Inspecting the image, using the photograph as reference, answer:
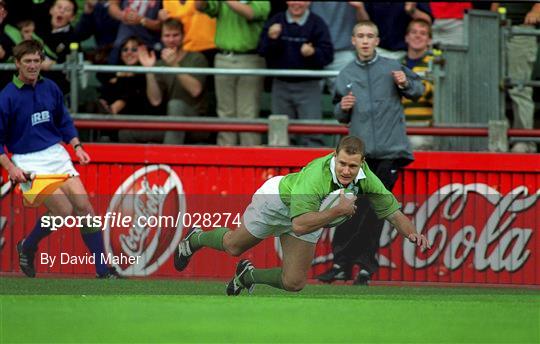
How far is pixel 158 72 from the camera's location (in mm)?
13211

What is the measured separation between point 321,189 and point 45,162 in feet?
9.42

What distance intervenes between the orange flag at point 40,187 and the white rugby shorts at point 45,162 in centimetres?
6

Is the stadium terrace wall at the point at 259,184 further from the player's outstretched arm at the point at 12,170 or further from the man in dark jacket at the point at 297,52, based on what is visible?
the man in dark jacket at the point at 297,52

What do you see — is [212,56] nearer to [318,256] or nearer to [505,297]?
[318,256]

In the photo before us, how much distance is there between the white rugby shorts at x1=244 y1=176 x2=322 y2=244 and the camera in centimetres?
1027

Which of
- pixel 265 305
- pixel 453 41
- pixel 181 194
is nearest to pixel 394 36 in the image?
pixel 453 41

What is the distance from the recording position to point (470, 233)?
11.3 m

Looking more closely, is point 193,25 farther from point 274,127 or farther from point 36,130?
point 36,130

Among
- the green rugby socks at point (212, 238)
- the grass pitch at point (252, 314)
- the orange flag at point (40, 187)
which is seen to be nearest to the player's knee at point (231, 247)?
the green rugby socks at point (212, 238)

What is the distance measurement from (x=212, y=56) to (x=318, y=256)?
3503 mm

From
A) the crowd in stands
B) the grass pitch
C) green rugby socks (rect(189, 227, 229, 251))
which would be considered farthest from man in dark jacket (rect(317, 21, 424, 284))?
the crowd in stands

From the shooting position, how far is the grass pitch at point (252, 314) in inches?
341

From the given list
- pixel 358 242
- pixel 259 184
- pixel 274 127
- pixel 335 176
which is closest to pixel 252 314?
pixel 335 176

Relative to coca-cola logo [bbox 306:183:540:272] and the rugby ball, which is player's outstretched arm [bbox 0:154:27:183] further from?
the rugby ball
